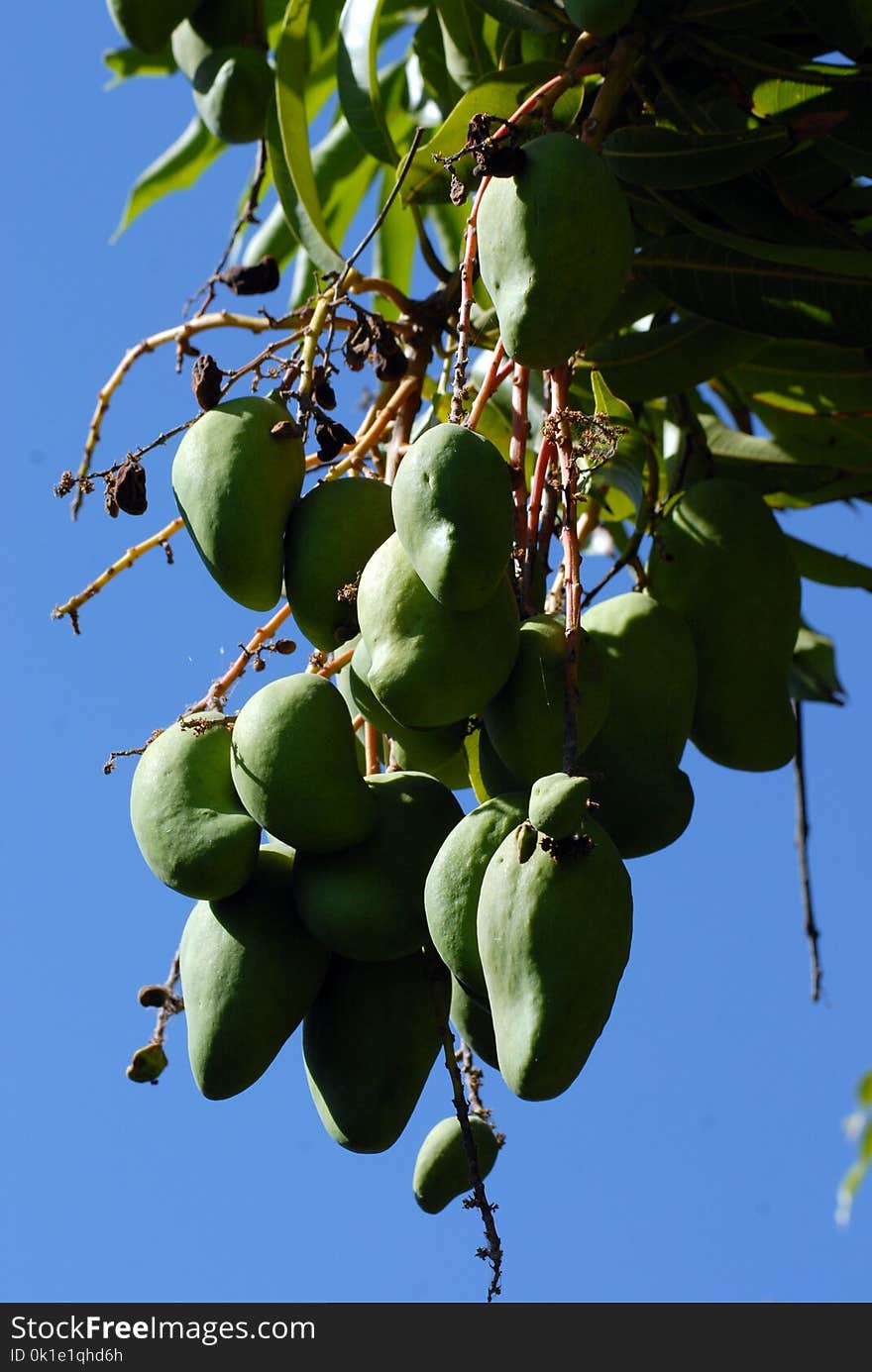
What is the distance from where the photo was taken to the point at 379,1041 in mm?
1052

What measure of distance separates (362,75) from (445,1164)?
961mm

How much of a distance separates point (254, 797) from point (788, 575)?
50 centimetres

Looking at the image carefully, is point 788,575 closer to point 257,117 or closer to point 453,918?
point 453,918

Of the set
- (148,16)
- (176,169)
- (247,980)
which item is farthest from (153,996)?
(176,169)

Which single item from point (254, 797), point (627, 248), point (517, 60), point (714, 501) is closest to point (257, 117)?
point (517, 60)

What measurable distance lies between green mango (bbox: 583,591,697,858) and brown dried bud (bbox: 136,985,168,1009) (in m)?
0.39

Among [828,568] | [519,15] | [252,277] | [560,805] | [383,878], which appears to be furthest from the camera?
[828,568]

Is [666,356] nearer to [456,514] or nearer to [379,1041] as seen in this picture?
[456,514]

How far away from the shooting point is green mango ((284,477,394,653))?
1051 mm

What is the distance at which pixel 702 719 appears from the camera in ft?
4.14

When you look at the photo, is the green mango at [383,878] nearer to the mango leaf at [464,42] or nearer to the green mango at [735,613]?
the green mango at [735,613]

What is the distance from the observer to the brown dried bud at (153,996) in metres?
1.22

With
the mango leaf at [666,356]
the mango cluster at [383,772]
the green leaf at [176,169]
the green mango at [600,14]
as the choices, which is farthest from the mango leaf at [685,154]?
the green leaf at [176,169]

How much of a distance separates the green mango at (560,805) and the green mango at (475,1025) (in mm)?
299
